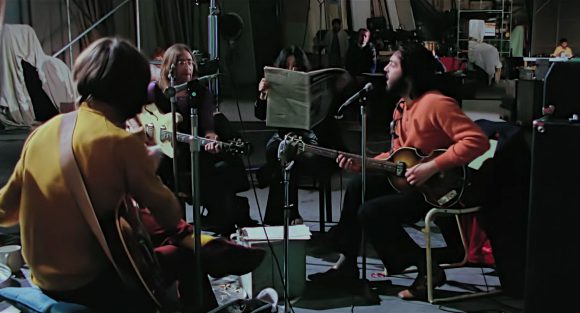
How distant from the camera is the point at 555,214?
1981 millimetres

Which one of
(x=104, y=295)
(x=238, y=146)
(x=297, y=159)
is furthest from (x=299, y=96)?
(x=104, y=295)

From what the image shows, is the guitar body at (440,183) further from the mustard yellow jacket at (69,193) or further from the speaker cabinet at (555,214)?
the mustard yellow jacket at (69,193)

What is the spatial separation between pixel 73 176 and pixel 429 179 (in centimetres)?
164

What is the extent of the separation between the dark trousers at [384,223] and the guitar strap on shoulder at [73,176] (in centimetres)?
151

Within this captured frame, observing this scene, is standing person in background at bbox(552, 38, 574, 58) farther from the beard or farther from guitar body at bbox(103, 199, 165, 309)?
guitar body at bbox(103, 199, 165, 309)

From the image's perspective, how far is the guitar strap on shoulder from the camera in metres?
1.47

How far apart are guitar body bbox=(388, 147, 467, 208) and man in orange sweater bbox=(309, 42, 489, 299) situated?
0.03 m

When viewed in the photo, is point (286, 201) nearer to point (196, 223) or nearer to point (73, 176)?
point (196, 223)

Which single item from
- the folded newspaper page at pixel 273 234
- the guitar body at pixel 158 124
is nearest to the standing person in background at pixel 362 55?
the folded newspaper page at pixel 273 234

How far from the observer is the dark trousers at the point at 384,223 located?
271 centimetres

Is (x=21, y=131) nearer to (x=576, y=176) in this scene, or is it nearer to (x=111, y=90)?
(x=111, y=90)

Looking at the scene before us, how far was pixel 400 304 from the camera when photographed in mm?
2658

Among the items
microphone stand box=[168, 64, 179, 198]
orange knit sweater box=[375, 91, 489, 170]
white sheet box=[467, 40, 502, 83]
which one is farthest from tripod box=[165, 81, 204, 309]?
white sheet box=[467, 40, 502, 83]

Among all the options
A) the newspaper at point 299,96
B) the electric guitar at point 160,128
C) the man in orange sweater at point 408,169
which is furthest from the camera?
the newspaper at point 299,96
